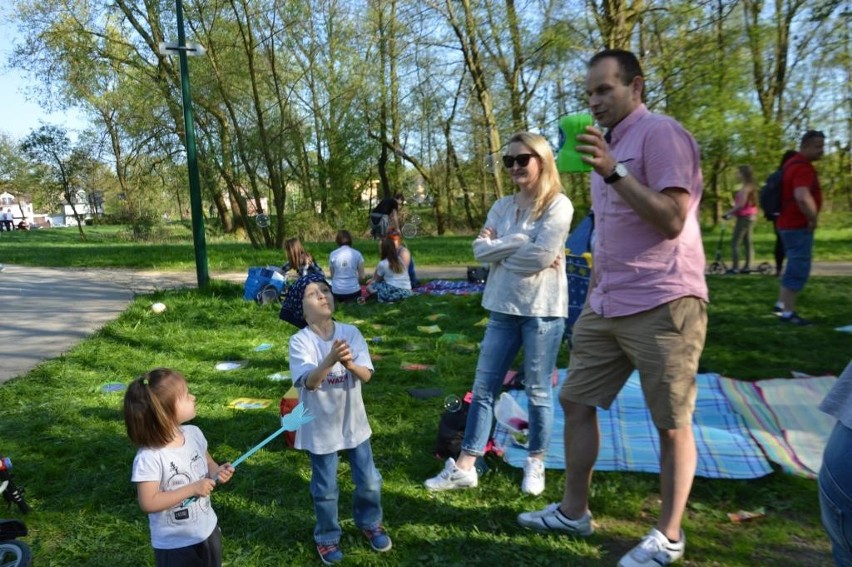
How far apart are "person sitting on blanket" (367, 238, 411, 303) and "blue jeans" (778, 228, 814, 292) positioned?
4.74m

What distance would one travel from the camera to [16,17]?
15.3 m

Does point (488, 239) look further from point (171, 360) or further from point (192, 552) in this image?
point (171, 360)

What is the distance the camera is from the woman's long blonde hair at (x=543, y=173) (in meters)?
2.87

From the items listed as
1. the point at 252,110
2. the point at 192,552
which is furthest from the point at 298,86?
the point at 192,552

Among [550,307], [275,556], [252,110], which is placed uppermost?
[252,110]

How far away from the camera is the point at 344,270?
832 cm

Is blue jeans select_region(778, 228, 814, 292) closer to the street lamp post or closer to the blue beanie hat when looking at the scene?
the blue beanie hat

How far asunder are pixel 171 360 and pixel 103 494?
2.74 metres

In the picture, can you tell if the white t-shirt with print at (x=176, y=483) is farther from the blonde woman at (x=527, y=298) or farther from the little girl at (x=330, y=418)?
the blonde woman at (x=527, y=298)

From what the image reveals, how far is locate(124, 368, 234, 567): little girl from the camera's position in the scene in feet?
6.24

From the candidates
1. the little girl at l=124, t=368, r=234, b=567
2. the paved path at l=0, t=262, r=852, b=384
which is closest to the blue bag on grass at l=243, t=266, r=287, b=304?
the paved path at l=0, t=262, r=852, b=384

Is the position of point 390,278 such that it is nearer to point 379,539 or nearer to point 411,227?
point 379,539

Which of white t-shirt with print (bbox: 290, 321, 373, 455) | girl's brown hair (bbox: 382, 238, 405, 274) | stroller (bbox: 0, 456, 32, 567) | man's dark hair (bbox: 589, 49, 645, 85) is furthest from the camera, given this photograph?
girl's brown hair (bbox: 382, 238, 405, 274)

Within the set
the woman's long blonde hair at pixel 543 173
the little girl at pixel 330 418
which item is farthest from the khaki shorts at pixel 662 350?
the little girl at pixel 330 418
